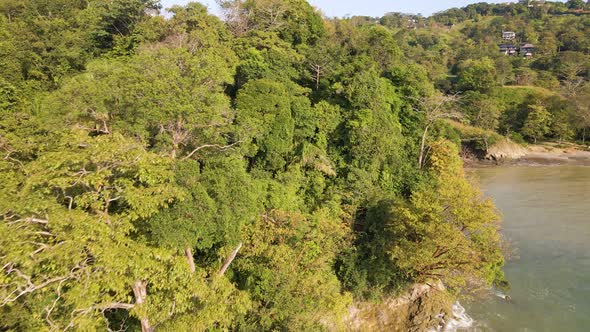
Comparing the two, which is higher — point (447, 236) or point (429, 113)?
point (429, 113)

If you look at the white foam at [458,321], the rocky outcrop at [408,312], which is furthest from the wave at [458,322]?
the rocky outcrop at [408,312]

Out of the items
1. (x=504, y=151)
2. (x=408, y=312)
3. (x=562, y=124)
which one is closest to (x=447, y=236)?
(x=408, y=312)

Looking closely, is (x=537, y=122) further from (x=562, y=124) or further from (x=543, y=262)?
(x=543, y=262)

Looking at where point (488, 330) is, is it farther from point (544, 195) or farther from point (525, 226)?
point (544, 195)

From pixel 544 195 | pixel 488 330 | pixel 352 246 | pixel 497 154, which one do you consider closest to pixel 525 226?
pixel 544 195

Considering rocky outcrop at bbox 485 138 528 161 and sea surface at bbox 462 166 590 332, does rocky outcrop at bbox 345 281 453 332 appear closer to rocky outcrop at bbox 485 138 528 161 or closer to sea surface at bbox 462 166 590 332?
sea surface at bbox 462 166 590 332

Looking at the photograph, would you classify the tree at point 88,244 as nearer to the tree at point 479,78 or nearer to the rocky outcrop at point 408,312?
the rocky outcrop at point 408,312

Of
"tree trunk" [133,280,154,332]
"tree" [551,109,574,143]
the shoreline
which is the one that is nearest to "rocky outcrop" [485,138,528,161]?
the shoreline
